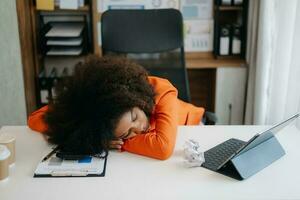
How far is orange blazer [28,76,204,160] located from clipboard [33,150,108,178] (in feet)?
0.42

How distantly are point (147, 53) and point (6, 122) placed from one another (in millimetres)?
1201

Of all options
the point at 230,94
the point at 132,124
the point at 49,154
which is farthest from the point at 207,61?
the point at 49,154

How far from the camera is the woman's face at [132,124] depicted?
1438 mm

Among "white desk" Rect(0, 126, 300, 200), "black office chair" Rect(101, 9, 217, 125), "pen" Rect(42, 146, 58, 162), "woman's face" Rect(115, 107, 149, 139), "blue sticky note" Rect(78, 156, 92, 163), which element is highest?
"black office chair" Rect(101, 9, 217, 125)

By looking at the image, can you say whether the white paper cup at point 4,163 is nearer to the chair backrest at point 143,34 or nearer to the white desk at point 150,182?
the white desk at point 150,182

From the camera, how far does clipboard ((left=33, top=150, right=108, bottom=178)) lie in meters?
1.40

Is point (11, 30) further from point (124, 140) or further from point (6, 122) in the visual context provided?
point (124, 140)

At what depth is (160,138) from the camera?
1.52m

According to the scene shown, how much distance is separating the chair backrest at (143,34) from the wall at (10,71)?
0.84m

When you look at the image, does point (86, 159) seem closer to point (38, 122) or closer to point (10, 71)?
point (38, 122)

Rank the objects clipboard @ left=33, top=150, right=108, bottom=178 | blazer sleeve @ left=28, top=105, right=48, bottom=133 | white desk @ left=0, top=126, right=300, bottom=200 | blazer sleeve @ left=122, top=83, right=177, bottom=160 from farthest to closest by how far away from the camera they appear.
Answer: blazer sleeve @ left=28, top=105, right=48, bottom=133 → blazer sleeve @ left=122, top=83, right=177, bottom=160 → clipboard @ left=33, top=150, right=108, bottom=178 → white desk @ left=0, top=126, right=300, bottom=200

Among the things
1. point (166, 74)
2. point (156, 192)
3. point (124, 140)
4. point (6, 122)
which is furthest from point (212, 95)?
point (156, 192)

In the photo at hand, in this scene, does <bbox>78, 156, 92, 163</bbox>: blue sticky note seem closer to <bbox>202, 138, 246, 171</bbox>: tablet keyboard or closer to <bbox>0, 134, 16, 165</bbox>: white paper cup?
<bbox>0, 134, 16, 165</bbox>: white paper cup

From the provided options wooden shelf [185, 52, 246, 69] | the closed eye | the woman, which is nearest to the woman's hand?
the woman
